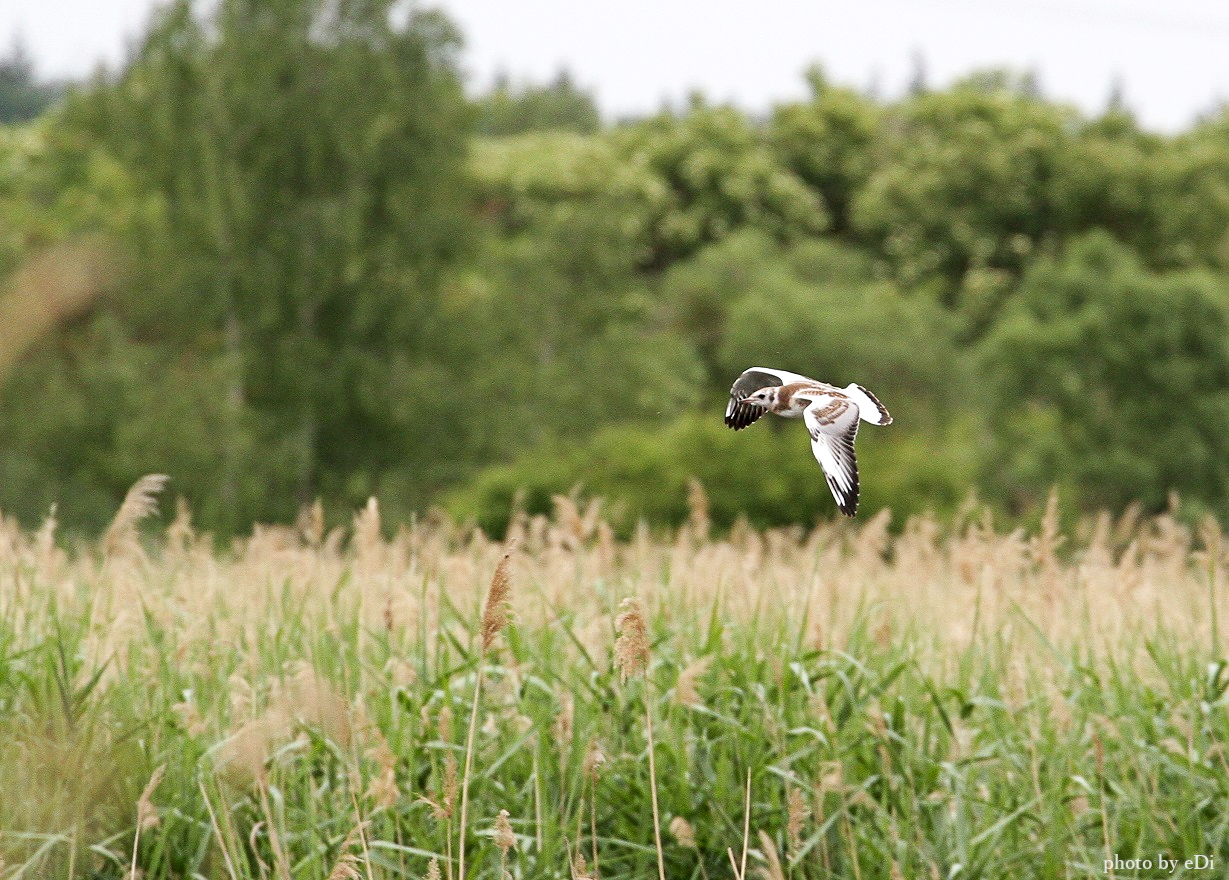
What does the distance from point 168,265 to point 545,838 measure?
20.7 meters

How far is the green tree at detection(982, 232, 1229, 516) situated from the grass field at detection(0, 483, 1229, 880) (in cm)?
2075

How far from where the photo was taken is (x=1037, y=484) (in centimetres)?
A: 2417

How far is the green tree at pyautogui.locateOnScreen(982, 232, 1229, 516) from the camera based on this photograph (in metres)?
24.2

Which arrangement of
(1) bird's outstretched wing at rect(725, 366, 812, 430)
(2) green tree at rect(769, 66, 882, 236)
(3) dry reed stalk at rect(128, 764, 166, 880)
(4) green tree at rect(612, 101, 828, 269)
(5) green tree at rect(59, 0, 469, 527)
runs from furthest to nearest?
(2) green tree at rect(769, 66, 882, 236) < (4) green tree at rect(612, 101, 828, 269) < (5) green tree at rect(59, 0, 469, 527) < (3) dry reed stalk at rect(128, 764, 166, 880) < (1) bird's outstretched wing at rect(725, 366, 812, 430)

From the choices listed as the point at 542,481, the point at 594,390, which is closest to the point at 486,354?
the point at 594,390

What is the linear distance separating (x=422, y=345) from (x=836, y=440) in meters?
21.3

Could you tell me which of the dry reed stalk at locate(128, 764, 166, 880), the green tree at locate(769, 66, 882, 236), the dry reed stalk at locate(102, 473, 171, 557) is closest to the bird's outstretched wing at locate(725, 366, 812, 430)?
the dry reed stalk at locate(128, 764, 166, 880)

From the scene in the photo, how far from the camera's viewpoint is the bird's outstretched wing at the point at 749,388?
1.74 m

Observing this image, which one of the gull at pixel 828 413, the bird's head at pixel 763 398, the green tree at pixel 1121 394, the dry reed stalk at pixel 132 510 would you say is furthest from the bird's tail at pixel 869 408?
the green tree at pixel 1121 394

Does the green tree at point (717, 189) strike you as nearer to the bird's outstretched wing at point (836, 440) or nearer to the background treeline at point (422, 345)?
the background treeline at point (422, 345)

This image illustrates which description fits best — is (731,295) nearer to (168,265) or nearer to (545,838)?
(168,265)

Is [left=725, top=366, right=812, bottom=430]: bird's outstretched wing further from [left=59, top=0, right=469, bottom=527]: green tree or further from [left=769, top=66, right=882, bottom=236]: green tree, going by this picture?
[left=769, top=66, right=882, bottom=236]: green tree

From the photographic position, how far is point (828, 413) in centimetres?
167

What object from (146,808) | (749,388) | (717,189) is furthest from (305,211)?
(749,388)
